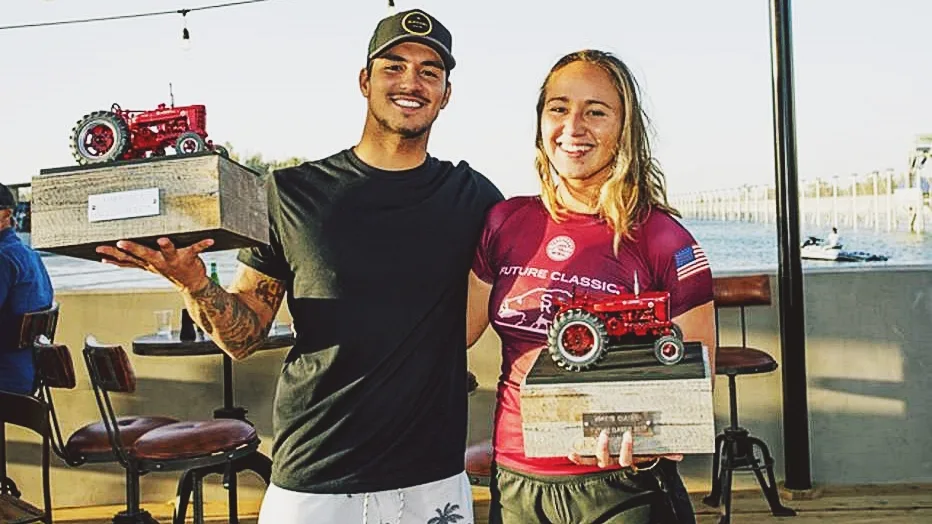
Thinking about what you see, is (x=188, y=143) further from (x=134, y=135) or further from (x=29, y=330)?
(x=29, y=330)

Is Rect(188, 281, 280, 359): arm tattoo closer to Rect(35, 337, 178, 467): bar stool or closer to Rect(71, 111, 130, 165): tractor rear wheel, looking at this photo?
Rect(71, 111, 130, 165): tractor rear wheel

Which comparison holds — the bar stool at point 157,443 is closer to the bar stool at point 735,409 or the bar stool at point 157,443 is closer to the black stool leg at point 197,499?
the black stool leg at point 197,499

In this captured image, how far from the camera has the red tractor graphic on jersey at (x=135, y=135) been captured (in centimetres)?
154

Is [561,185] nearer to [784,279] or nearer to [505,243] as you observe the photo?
[505,243]

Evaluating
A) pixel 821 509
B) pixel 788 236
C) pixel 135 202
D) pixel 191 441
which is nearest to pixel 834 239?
pixel 788 236

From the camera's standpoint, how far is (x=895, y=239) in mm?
4637

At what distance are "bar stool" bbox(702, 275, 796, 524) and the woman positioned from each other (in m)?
2.25

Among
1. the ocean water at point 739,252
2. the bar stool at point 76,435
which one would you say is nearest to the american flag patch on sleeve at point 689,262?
the bar stool at point 76,435

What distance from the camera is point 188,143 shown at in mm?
1582

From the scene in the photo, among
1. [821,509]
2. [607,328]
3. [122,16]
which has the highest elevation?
[122,16]

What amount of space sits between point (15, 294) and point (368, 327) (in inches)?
110

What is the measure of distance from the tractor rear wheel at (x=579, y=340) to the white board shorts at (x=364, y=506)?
365mm

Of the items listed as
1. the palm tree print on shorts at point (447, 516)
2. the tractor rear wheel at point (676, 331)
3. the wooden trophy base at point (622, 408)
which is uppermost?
the tractor rear wheel at point (676, 331)

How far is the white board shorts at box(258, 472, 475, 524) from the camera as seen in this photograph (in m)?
1.58
